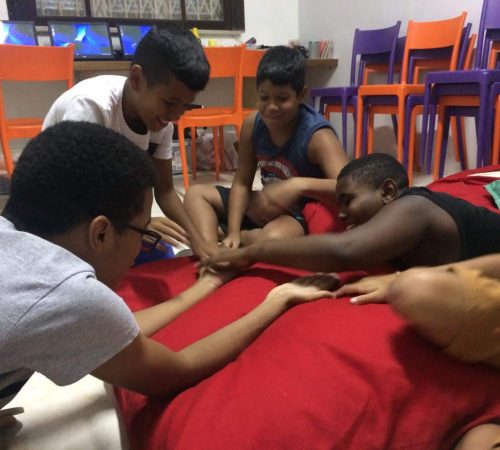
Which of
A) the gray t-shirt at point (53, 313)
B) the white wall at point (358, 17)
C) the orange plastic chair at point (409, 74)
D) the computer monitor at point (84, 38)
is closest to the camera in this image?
the gray t-shirt at point (53, 313)

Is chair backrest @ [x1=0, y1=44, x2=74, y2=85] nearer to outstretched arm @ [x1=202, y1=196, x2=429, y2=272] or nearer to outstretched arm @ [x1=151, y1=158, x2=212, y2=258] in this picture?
outstretched arm @ [x1=151, y1=158, x2=212, y2=258]

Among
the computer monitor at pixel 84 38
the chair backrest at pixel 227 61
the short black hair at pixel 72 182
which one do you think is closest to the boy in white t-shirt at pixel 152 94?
the short black hair at pixel 72 182

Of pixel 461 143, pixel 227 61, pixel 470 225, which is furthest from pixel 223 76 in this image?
pixel 470 225

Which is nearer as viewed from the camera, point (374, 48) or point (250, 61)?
point (250, 61)

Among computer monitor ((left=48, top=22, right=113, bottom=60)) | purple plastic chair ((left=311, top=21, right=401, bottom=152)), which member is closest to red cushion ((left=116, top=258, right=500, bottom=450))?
purple plastic chair ((left=311, top=21, right=401, bottom=152))

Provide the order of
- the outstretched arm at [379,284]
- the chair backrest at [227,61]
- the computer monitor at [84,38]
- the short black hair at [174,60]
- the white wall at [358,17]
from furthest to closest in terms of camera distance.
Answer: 1. the computer monitor at [84,38]
2. the white wall at [358,17]
3. the chair backrest at [227,61]
4. the short black hair at [174,60]
5. the outstretched arm at [379,284]

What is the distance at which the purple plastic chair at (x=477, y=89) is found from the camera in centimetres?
238

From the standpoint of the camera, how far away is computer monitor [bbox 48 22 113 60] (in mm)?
3924

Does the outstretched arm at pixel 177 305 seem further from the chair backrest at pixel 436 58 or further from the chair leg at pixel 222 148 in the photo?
the chair leg at pixel 222 148

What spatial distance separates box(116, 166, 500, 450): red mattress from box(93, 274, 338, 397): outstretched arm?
0.02 m

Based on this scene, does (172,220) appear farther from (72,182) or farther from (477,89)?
(477,89)

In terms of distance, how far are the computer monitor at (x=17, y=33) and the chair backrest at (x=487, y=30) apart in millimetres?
3100

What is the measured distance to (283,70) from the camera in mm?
1661

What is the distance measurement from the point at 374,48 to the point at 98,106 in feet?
9.55
